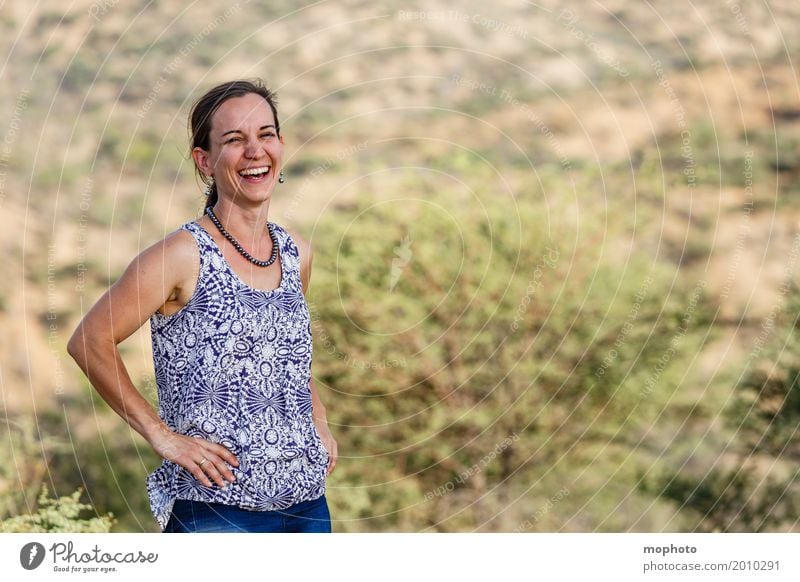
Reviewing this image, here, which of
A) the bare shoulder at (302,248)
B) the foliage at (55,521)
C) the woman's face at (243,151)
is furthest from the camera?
the foliage at (55,521)

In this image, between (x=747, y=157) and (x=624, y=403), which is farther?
(x=747, y=157)

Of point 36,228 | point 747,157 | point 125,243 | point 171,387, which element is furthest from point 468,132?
point 171,387

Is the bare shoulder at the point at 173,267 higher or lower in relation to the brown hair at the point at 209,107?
lower

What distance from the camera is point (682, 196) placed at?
5.93 metres

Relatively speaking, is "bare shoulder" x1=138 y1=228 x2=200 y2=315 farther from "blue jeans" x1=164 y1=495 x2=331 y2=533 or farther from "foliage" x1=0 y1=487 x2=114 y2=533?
"foliage" x1=0 y1=487 x2=114 y2=533

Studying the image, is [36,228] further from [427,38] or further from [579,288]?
[579,288]

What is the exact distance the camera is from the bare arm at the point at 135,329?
2752mm

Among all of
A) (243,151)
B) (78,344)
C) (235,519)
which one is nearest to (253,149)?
(243,151)

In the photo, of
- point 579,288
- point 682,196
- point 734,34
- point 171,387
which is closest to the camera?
point 171,387

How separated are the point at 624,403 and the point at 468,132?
1.75 metres

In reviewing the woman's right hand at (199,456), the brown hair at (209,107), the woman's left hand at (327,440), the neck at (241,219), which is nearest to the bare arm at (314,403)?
the woman's left hand at (327,440)

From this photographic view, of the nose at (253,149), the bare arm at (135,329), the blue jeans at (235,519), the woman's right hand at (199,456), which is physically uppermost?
the nose at (253,149)

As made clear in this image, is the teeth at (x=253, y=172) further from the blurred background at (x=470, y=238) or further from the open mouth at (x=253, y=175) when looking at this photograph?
the blurred background at (x=470, y=238)

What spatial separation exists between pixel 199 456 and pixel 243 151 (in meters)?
0.85
